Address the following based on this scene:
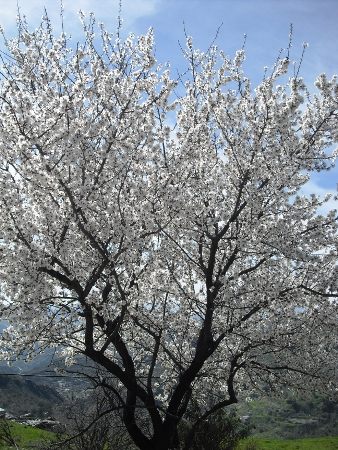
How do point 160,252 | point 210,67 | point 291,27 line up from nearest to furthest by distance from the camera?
point 291,27 < point 160,252 < point 210,67

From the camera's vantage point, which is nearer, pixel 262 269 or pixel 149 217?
pixel 149 217

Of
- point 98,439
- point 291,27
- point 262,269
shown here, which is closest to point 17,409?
point 98,439

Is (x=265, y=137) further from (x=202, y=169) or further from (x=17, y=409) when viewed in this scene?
(x=17, y=409)

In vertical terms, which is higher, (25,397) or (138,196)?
(25,397)

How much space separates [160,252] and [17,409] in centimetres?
9142

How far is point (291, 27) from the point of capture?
8.62m

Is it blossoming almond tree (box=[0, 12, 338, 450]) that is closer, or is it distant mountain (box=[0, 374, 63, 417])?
blossoming almond tree (box=[0, 12, 338, 450])

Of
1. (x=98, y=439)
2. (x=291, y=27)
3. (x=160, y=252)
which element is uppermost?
(x=291, y=27)

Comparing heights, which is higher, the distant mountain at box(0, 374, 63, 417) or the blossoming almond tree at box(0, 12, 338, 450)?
the distant mountain at box(0, 374, 63, 417)

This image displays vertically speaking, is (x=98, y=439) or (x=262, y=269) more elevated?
(x=262, y=269)

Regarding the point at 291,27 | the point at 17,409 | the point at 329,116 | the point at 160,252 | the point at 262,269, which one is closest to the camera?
the point at 291,27

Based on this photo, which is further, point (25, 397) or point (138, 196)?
point (25, 397)

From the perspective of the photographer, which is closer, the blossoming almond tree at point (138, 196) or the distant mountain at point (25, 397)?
the blossoming almond tree at point (138, 196)

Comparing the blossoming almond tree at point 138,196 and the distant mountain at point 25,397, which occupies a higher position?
the distant mountain at point 25,397
